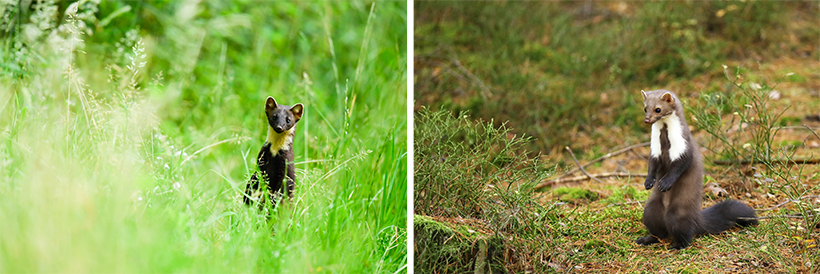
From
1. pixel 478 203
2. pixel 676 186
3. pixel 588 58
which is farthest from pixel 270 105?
pixel 588 58

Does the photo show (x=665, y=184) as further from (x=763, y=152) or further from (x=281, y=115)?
(x=281, y=115)

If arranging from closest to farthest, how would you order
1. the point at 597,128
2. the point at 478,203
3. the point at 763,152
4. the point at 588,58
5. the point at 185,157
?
the point at 185,157 → the point at 478,203 → the point at 763,152 → the point at 597,128 → the point at 588,58

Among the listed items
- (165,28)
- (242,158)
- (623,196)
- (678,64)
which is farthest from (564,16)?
(242,158)

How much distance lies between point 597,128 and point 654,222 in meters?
2.75

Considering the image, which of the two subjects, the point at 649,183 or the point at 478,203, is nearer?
the point at 478,203

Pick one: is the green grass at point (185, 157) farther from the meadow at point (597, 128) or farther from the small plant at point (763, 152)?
the small plant at point (763, 152)

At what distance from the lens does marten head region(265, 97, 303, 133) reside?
272cm

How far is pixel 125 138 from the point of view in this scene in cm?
312

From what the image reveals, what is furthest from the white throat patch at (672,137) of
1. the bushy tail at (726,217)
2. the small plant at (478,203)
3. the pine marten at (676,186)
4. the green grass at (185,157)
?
the green grass at (185,157)

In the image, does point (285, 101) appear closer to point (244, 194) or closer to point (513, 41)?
point (244, 194)

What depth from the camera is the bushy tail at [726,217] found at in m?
3.50

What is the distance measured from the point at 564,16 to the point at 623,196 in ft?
15.4

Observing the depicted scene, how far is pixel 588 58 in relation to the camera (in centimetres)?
716

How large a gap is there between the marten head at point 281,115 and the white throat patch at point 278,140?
55 millimetres
